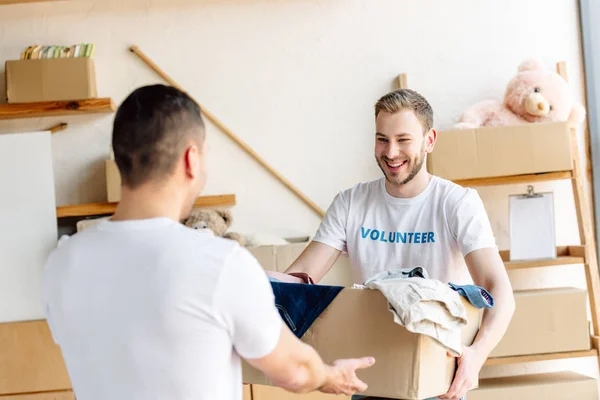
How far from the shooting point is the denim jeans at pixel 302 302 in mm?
1627

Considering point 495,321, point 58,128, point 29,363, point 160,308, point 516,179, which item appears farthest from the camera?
point 58,128

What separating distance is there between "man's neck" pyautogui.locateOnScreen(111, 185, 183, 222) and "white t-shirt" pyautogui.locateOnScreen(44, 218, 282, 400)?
2 centimetres

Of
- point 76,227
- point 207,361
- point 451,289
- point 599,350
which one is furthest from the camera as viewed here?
point 76,227

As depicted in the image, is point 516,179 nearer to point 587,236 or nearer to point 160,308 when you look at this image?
point 587,236

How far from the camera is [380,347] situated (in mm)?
1602

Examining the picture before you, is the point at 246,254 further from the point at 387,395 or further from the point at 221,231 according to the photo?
the point at 221,231

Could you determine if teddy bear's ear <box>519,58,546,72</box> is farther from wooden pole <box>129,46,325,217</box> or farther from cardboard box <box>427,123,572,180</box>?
wooden pole <box>129,46,325,217</box>

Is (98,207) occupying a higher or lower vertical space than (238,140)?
lower

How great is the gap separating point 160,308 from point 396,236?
39.5 inches

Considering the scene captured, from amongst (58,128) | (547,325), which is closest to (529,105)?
(547,325)

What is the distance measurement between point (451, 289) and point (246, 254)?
58cm

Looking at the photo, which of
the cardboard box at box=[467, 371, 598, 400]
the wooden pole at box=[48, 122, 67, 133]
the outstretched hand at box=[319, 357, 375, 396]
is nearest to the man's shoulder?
the outstretched hand at box=[319, 357, 375, 396]

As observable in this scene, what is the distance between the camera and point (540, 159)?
3.01 meters

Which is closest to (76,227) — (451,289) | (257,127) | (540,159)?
(257,127)
